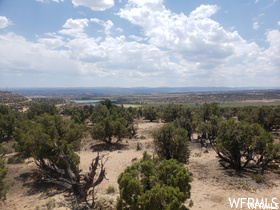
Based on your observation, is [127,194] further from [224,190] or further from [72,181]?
[224,190]

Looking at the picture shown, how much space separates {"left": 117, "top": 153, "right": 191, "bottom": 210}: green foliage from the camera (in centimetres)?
693

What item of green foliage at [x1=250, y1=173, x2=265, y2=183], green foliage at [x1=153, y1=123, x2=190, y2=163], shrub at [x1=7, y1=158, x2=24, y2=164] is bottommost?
shrub at [x1=7, y1=158, x2=24, y2=164]

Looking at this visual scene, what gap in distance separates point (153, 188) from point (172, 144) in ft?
29.7

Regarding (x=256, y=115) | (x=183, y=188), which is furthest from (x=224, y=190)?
(x=256, y=115)

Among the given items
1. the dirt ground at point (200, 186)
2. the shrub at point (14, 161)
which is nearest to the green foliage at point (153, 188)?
the dirt ground at point (200, 186)

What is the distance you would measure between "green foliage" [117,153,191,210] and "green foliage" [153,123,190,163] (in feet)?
23.1

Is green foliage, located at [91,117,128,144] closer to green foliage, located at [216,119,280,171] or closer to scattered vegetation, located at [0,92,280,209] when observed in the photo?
scattered vegetation, located at [0,92,280,209]

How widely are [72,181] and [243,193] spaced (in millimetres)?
10890

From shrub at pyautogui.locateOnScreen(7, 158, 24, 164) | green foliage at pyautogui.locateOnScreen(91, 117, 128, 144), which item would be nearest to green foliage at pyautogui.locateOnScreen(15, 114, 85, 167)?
shrub at pyautogui.locateOnScreen(7, 158, 24, 164)

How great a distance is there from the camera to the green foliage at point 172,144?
15.7 m

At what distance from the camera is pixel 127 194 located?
24.2 ft

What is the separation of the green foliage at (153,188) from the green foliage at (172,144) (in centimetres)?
705

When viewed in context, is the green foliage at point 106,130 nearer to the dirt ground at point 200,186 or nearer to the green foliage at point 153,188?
the dirt ground at point 200,186

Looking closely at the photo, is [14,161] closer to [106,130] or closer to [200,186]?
[106,130]
